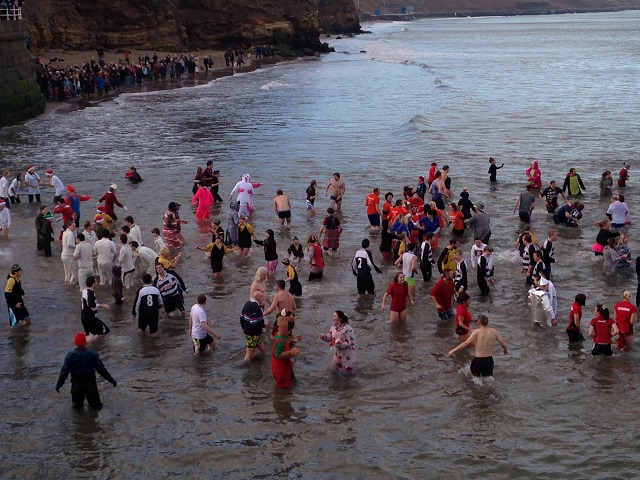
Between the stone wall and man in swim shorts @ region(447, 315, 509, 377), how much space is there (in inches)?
1160

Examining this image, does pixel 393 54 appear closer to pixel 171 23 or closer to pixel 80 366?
pixel 171 23

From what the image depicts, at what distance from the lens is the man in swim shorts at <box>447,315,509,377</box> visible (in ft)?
36.5

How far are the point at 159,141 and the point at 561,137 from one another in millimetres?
16686

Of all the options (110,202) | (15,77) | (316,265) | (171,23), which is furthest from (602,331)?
(171,23)

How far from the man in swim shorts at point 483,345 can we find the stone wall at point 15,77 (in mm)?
29471

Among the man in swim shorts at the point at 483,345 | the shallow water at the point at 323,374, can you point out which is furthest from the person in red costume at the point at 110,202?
the man in swim shorts at the point at 483,345

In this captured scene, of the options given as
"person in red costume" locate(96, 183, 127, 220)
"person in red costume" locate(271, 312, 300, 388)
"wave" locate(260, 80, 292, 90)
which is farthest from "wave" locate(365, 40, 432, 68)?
"person in red costume" locate(271, 312, 300, 388)

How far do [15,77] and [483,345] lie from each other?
102 ft

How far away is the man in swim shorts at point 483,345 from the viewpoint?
11.1 metres

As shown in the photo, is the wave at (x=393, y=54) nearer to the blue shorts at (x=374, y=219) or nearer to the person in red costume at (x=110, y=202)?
the blue shorts at (x=374, y=219)

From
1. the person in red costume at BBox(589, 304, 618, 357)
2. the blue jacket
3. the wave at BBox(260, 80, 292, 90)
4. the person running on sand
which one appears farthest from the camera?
the wave at BBox(260, 80, 292, 90)

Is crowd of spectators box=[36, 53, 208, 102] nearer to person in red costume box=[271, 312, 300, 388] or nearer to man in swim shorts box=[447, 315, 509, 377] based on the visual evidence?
person in red costume box=[271, 312, 300, 388]

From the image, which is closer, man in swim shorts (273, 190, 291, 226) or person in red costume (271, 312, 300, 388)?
person in red costume (271, 312, 300, 388)

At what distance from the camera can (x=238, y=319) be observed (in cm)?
1398
